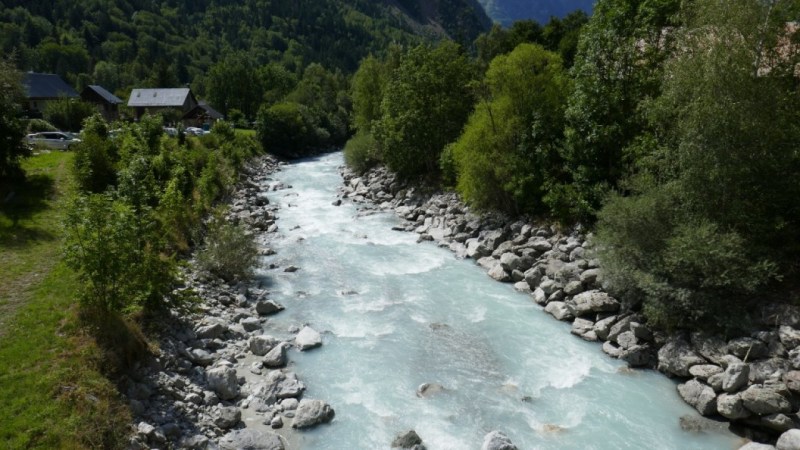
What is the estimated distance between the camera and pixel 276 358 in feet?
57.0

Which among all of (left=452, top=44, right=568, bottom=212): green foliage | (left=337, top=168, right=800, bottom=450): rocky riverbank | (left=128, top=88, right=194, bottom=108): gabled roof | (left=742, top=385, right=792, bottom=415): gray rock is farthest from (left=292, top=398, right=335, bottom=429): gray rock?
(left=128, top=88, right=194, bottom=108): gabled roof

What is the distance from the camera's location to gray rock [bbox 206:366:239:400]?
49.9 feet

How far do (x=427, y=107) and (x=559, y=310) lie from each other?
23832 millimetres

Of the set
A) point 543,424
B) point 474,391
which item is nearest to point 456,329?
point 474,391

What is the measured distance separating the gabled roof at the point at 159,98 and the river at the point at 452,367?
240ft

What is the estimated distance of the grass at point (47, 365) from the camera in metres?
11.4

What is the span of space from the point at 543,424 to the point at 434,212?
22.4 m

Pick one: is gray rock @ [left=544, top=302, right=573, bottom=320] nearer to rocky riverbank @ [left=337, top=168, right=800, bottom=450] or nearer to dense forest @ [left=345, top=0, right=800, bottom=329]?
rocky riverbank @ [left=337, top=168, right=800, bottom=450]

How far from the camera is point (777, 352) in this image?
15.3 meters

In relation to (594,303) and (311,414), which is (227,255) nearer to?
(311,414)

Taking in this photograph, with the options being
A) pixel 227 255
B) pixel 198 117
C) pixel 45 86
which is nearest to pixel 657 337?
pixel 227 255

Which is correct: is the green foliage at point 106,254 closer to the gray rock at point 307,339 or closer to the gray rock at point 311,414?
the gray rock at point 307,339

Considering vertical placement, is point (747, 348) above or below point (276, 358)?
above

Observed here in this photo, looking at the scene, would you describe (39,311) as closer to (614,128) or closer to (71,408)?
(71,408)
